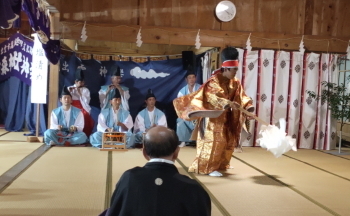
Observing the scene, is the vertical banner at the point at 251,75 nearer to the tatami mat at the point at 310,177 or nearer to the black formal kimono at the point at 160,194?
the tatami mat at the point at 310,177

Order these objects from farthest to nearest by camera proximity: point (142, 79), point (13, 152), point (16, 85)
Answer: point (16, 85), point (142, 79), point (13, 152)

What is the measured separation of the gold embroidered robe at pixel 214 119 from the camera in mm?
4246

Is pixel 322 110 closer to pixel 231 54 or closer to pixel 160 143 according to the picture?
pixel 231 54

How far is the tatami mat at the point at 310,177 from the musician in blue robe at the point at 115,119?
72.2 inches

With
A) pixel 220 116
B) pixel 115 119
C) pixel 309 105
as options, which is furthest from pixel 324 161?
pixel 115 119

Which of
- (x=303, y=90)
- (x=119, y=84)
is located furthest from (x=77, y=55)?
(x=303, y=90)

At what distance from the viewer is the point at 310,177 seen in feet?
14.3

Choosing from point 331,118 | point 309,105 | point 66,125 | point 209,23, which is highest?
point 209,23

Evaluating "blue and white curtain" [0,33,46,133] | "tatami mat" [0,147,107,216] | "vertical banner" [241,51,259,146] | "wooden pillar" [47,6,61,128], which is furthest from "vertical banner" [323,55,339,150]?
"blue and white curtain" [0,33,46,133]

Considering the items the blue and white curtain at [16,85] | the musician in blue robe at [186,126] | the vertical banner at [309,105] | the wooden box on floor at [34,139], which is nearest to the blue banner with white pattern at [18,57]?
the blue and white curtain at [16,85]

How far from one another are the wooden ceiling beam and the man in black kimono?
5228 mm

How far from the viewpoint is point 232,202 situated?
3207mm

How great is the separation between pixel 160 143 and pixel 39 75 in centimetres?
517

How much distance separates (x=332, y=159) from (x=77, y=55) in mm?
4680
